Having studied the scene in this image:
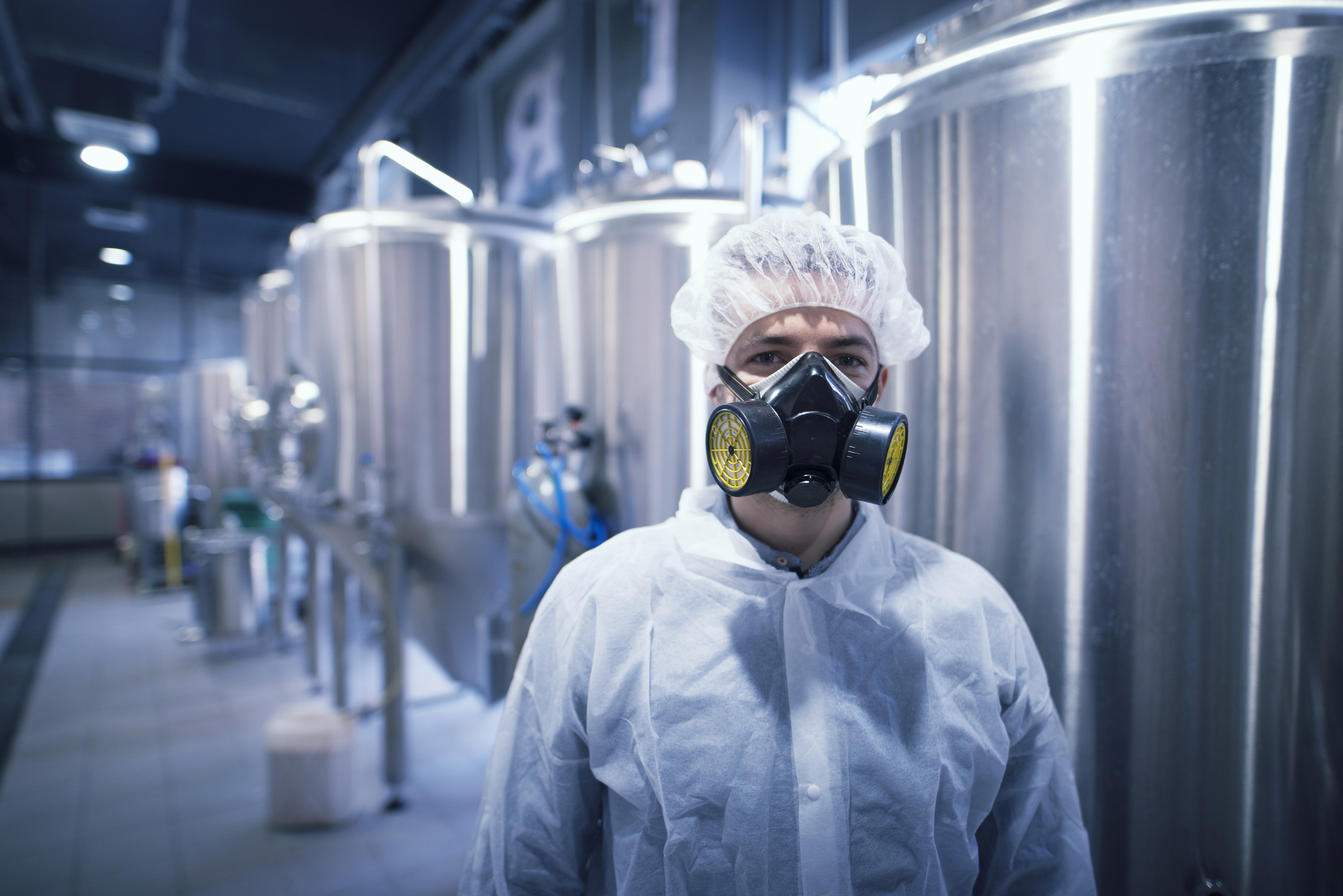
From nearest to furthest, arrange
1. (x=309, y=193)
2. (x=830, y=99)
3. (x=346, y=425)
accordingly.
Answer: (x=346, y=425) → (x=830, y=99) → (x=309, y=193)

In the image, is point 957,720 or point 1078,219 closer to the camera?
point 957,720

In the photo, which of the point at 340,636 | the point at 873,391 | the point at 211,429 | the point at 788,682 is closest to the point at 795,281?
the point at 873,391

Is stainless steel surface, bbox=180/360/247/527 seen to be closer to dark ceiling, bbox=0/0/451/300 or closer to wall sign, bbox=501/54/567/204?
dark ceiling, bbox=0/0/451/300

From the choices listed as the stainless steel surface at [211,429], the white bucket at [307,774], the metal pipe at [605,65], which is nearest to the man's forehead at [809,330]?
the white bucket at [307,774]

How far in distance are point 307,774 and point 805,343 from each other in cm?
209

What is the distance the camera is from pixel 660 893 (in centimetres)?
77

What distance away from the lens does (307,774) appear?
2.04 meters

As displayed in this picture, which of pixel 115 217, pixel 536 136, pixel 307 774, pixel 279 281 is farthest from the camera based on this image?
pixel 115 217

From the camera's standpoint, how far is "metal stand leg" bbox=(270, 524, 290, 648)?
3637 mm

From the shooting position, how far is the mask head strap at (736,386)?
0.83 meters

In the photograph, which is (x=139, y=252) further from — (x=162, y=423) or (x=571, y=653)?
(x=571, y=653)

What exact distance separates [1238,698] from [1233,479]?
0.94 feet

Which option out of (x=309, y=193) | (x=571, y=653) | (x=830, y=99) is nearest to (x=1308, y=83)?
(x=571, y=653)

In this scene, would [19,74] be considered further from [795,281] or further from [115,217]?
[795,281]
